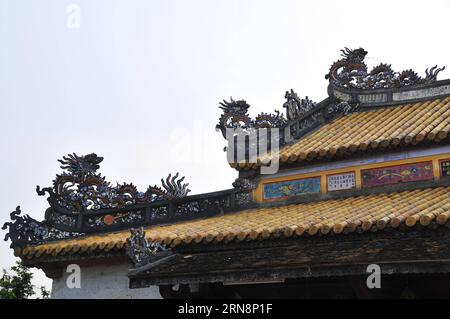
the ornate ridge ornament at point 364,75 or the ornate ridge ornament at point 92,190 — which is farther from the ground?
the ornate ridge ornament at point 364,75

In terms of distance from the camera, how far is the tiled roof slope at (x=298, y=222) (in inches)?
372

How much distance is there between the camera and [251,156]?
511 inches

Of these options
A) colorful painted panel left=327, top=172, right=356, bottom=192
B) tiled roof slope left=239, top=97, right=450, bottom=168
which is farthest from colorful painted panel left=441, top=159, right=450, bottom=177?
colorful painted panel left=327, top=172, right=356, bottom=192

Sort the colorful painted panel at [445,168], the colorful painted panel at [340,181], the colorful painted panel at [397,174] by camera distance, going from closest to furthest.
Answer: the colorful painted panel at [445,168] → the colorful painted panel at [397,174] → the colorful painted panel at [340,181]

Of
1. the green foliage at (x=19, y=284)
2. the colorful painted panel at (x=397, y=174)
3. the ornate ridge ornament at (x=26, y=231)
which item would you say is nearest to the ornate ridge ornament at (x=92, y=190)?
the ornate ridge ornament at (x=26, y=231)

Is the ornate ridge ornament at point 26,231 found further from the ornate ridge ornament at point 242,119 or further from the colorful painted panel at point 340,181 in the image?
the colorful painted panel at point 340,181

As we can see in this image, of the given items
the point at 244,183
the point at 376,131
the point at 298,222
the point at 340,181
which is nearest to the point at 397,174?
the point at 340,181

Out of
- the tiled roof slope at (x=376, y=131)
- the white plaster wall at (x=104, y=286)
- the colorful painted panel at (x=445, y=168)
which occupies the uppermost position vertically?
the tiled roof slope at (x=376, y=131)

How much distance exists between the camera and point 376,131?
12.6 m

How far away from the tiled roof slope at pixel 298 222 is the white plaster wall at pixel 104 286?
0.57m

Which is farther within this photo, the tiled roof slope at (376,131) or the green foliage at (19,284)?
the green foliage at (19,284)

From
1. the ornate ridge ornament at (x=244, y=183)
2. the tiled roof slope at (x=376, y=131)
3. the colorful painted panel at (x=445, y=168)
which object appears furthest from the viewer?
the ornate ridge ornament at (x=244, y=183)

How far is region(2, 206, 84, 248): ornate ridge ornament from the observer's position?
12.3m

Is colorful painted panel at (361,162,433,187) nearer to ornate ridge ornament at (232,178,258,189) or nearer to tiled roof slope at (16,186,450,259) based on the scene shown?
tiled roof slope at (16,186,450,259)
